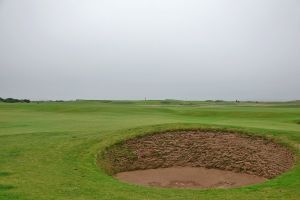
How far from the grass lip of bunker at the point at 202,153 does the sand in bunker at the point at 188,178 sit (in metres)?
0.34

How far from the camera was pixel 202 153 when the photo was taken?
23.2m

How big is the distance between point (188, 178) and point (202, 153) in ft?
10.6

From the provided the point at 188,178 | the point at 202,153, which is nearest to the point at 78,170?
the point at 188,178

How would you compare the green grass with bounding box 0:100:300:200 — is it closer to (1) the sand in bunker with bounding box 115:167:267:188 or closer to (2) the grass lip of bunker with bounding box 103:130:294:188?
(2) the grass lip of bunker with bounding box 103:130:294:188

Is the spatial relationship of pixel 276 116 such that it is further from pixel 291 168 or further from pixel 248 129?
pixel 291 168

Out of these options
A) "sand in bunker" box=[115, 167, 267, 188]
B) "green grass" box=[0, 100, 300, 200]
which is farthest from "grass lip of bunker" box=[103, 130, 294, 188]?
"green grass" box=[0, 100, 300, 200]

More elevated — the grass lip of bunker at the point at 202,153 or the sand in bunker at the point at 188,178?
the grass lip of bunker at the point at 202,153

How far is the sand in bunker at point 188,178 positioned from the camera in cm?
1916

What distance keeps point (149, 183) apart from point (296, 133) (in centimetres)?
945

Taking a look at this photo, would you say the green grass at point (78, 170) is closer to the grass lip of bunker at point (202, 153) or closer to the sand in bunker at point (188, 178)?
the grass lip of bunker at point (202, 153)

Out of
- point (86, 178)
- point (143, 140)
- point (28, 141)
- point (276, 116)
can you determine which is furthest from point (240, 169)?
point (276, 116)

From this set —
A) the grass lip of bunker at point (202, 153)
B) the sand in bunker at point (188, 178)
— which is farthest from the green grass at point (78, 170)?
the sand in bunker at point (188, 178)

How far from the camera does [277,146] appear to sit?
21891 mm

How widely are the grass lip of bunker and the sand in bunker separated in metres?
0.34
